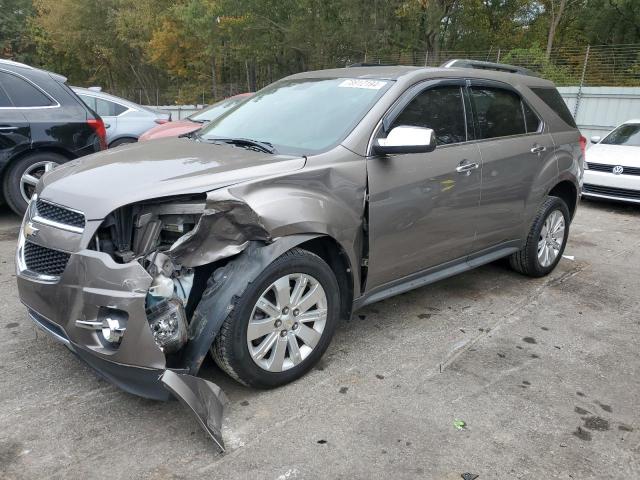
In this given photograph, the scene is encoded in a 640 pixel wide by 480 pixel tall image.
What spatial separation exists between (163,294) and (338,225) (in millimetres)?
1063

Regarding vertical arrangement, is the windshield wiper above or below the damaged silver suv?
above

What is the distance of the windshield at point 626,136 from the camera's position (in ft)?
30.6

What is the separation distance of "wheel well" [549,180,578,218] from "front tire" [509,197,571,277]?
0.12 m

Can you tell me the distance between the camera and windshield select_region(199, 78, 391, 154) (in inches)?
132

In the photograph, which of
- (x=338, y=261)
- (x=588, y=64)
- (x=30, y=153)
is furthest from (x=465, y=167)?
(x=588, y=64)

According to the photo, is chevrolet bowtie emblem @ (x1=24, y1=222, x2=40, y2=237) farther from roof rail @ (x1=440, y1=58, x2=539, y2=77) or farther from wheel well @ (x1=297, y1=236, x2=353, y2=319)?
roof rail @ (x1=440, y1=58, x2=539, y2=77)

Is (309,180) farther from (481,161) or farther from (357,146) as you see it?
(481,161)

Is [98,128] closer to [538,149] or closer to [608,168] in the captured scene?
[538,149]

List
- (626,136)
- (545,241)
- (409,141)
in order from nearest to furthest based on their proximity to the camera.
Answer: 1. (409,141)
2. (545,241)
3. (626,136)

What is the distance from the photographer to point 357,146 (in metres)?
3.26

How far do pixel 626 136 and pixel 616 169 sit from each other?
1261mm

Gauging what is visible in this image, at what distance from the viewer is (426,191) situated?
3578 mm

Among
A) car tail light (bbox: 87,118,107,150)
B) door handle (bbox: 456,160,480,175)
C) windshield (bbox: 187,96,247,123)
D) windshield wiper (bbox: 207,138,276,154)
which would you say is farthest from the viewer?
windshield (bbox: 187,96,247,123)

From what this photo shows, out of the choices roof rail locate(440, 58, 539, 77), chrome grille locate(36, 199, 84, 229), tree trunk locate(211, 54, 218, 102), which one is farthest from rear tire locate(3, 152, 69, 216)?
tree trunk locate(211, 54, 218, 102)
